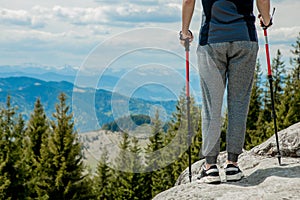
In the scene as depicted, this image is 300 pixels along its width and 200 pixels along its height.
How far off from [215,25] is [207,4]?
0.90ft

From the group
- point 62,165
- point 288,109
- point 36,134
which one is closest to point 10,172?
point 62,165

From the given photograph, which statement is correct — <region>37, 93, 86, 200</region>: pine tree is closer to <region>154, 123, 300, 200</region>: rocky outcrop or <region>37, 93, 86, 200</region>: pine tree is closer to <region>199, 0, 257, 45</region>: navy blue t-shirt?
<region>154, 123, 300, 200</region>: rocky outcrop

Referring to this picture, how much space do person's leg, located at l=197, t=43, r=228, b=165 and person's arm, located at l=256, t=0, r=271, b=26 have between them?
770 mm

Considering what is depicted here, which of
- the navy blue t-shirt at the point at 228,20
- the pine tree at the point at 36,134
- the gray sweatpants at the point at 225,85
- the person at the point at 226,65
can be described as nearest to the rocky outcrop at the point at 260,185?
the person at the point at 226,65

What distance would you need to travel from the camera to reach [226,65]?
6.45 meters

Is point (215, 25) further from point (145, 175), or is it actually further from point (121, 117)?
point (145, 175)

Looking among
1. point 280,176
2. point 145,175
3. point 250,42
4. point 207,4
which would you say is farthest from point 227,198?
point 145,175

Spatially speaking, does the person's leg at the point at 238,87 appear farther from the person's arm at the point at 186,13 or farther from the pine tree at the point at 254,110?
the pine tree at the point at 254,110

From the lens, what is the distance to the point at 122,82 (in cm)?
777

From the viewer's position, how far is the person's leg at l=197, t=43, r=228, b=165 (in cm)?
629

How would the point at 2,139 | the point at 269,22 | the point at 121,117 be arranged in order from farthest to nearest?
the point at 2,139, the point at 121,117, the point at 269,22


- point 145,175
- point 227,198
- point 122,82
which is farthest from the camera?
point 145,175

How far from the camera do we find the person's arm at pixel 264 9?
21.2 feet

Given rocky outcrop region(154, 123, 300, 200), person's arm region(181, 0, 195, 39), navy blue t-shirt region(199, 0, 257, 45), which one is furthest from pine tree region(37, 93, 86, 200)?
navy blue t-shirt region(199, 0, 257, 45)
